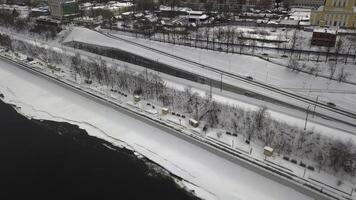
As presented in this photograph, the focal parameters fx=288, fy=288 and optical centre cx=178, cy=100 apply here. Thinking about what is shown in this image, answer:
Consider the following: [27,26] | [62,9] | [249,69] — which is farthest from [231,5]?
[27,26]

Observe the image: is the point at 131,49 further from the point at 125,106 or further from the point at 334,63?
the point at 334,63

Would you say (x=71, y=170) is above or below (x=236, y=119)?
below

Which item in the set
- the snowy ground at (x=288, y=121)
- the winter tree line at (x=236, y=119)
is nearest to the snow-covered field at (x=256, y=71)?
the snowy ground at (x=288, y=121)

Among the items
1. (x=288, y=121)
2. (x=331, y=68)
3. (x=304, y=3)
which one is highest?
(x=304, y=3)

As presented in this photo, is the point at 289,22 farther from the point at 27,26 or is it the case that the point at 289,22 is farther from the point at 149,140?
the point at 27,26

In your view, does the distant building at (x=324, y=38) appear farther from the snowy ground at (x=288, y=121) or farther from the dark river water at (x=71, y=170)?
the dark river water at (x=71, y=170)

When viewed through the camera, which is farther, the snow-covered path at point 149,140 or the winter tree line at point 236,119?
the winter tree line at point 236,119
